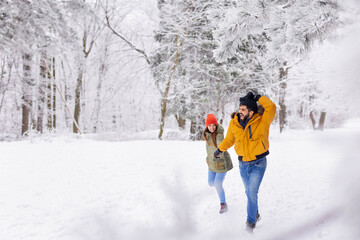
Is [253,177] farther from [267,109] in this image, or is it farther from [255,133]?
[267,109]

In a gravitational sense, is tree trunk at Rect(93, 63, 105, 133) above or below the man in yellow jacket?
above

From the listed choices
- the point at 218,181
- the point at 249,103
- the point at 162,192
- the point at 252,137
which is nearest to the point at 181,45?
the point at 218,181

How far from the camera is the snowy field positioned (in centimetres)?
45

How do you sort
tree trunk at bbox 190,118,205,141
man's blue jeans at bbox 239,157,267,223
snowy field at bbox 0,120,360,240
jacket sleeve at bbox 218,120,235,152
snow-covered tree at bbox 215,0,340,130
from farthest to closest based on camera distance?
1. tree trunk at bbox 190,118,205,141
2. jacket sleeve at bbox 218,120,235,152
3. man's blue jeans at bbox 239,157,267,223
4. snow-covered tree at bbox 215,0,340,130
5. snowy field at bbox 0,120,360,240

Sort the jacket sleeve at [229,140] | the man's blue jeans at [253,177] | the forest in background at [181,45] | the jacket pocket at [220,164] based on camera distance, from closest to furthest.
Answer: the forest in background at [181,45] → the man's blue jeans at [253,177] → the jacket sleeve at [229,140] → the jacket pocket at [220,164]

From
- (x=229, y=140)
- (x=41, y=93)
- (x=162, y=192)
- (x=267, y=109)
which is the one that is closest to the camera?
(x=162, y=192)

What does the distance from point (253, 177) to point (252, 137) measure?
474 mm

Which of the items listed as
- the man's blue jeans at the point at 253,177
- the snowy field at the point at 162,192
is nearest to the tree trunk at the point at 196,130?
the snowy field at the point at 162,192

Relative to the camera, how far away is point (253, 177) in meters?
2.57

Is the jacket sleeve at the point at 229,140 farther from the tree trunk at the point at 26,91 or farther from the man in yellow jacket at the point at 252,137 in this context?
the tree trunk at the point at 26,91

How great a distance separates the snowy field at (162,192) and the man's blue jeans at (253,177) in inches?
9.7

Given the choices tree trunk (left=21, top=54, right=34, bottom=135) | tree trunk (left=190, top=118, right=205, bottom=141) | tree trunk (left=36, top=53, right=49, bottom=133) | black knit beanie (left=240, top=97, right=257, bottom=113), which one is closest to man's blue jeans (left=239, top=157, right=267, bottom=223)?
black knit beanie (left=240, top=97, right=257, bottom=113)

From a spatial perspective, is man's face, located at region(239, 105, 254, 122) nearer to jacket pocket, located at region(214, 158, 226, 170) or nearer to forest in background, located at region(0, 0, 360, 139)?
forest in background, located at region(0, 0, 360, 139)

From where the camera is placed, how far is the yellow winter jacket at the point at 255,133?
7.91 ft
